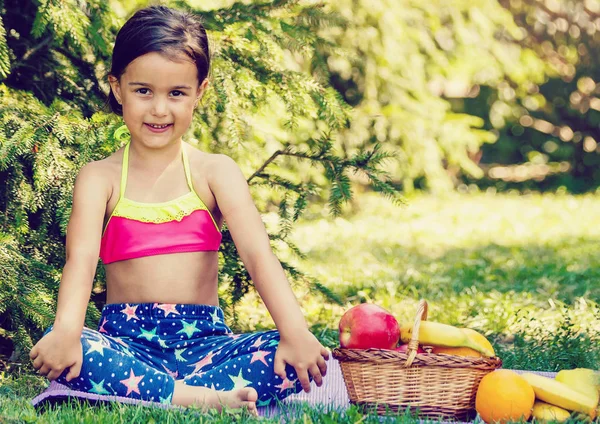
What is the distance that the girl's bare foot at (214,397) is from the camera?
2.52 metres

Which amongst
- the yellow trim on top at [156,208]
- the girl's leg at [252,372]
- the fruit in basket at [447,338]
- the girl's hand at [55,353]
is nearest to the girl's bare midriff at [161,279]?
the yellow trim on top at [156,208]

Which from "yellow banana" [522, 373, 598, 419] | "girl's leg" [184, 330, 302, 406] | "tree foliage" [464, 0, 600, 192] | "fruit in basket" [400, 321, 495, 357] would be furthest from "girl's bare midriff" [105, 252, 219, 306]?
"tree foliage" [464, 0, 600, 192]

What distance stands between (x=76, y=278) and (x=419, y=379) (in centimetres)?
108

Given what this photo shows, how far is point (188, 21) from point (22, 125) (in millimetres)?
721

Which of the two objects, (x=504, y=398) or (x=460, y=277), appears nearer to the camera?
(x=504, y=398)

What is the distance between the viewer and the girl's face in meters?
2.70

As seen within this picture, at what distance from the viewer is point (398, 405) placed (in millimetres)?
2561

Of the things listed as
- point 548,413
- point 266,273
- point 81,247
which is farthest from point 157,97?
point 548,413

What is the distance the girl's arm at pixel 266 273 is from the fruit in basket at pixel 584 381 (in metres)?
0.75

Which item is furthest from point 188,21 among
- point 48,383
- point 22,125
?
point 48,383

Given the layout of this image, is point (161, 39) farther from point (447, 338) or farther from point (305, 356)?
point (447, 338)

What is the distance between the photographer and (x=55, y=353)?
8.04 ft

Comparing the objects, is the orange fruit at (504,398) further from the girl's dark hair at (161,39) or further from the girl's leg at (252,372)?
the girl's dark hair at (161,39)

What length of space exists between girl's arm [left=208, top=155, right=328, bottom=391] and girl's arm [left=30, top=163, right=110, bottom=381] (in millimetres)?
391
